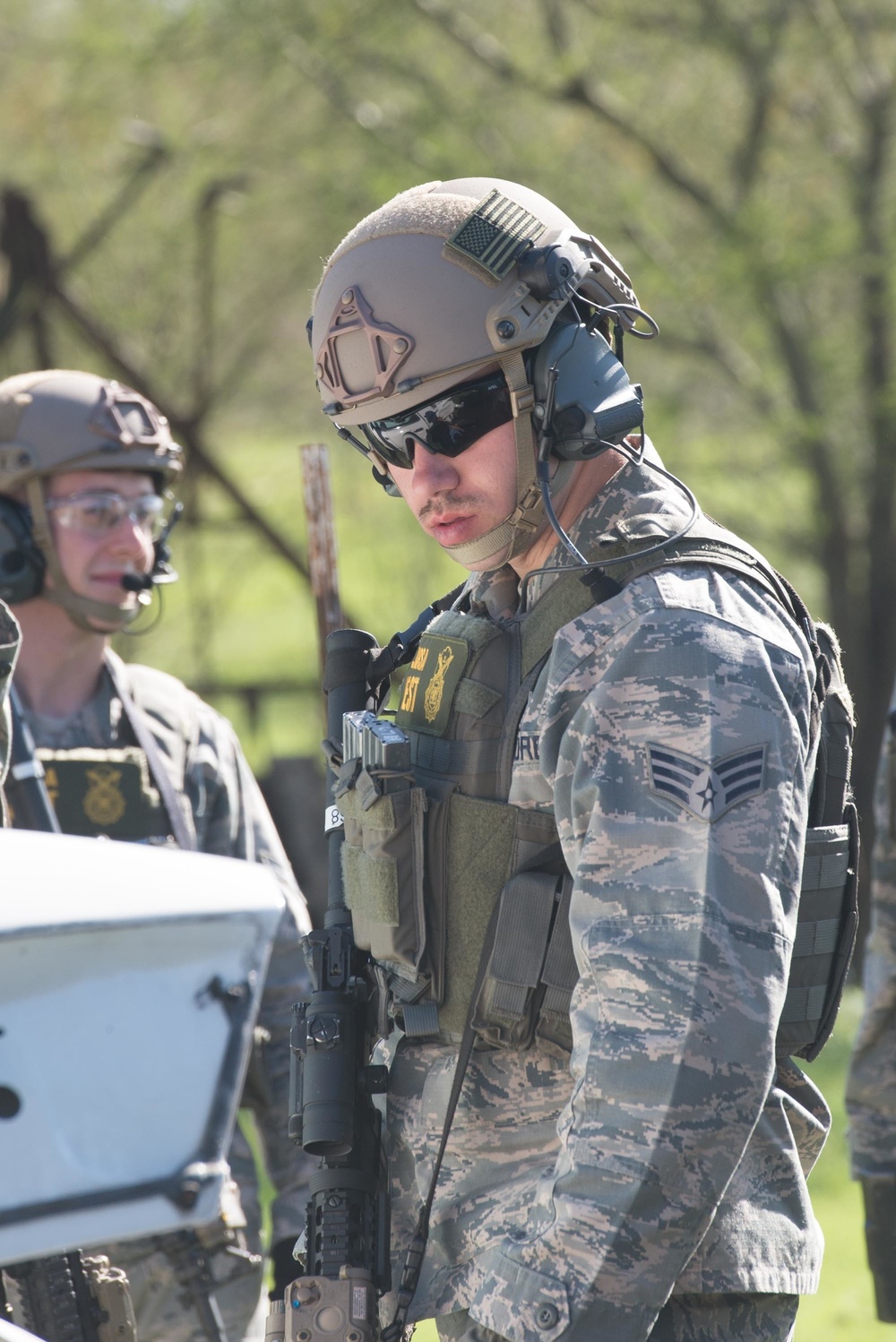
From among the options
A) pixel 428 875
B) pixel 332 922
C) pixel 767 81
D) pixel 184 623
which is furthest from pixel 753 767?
pixel 184 623

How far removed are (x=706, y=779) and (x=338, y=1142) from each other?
83 centimetres

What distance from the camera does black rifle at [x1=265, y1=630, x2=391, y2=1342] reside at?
2.15m

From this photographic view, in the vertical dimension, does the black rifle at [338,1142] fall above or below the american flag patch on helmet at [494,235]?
below

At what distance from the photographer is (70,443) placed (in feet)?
13.2

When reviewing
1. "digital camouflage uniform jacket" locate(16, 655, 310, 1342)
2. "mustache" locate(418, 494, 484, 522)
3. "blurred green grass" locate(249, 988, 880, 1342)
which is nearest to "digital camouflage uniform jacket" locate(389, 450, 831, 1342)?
"mustache" locate(418, 494, 484, 522)

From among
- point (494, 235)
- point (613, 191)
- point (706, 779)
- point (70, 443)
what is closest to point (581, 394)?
point (494, 235)

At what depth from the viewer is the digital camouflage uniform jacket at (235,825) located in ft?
11.8

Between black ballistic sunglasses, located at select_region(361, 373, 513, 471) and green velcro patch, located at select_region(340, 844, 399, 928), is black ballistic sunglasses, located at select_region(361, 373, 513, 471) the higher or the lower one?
the higher one

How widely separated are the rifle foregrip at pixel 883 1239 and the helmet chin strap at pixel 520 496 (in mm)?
2357

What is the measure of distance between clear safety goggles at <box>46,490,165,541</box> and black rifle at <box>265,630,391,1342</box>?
1713mm

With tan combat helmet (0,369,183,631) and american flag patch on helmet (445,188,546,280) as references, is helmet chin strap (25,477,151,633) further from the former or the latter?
→ american flag patch on helmet (445,188,546,280)

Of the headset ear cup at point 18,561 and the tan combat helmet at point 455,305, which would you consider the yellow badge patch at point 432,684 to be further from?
the headset ear cup at point 18,561

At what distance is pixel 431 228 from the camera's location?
2301mm

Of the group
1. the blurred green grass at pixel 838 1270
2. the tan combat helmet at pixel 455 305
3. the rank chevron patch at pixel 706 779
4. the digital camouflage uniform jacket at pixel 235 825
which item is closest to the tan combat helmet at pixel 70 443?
the digital camouflage uniform jacket at pixel 235 825
